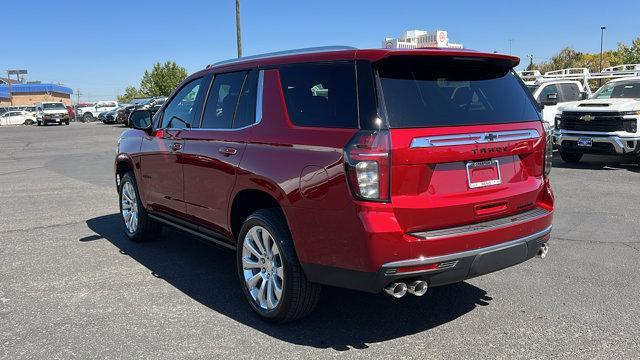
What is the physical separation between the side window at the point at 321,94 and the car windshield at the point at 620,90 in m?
10.9

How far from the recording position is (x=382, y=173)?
3215 millimetres

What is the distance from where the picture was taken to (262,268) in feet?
13.4

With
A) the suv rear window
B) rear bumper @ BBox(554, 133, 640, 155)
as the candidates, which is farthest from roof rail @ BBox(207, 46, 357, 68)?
rear bumper @ BBox(554, 133, 640, 155)

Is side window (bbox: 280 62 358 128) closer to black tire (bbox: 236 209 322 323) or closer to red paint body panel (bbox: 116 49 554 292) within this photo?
red paint body panel (bbox: 116 49 554 292)

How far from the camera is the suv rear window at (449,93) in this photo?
3412 millimetres

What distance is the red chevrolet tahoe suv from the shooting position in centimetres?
325

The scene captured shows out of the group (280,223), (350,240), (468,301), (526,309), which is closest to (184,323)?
(280,223)

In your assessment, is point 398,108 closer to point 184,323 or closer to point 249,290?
point 249,290

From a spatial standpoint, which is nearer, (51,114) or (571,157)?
(571,157)

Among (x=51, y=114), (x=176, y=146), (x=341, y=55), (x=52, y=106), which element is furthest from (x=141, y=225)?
(x=52, y=106)

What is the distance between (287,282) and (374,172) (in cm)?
106

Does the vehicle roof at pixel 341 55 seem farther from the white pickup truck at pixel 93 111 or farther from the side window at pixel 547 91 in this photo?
the white pickup truck at pixel 93 111

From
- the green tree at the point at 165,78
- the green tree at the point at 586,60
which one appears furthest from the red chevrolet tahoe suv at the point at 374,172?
the green tree at the point at 165,78

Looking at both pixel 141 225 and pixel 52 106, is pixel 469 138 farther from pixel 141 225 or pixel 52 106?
pixel 52 106
